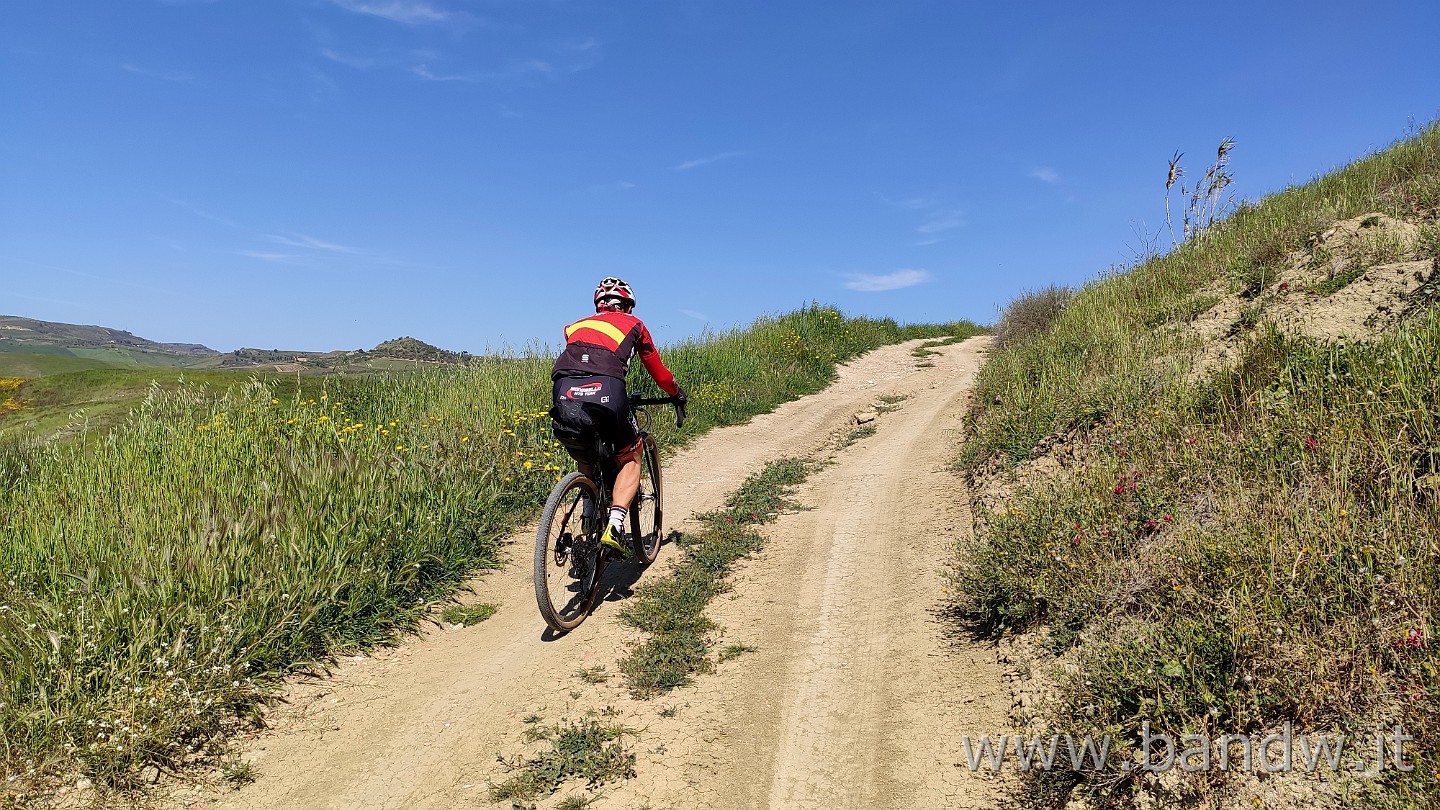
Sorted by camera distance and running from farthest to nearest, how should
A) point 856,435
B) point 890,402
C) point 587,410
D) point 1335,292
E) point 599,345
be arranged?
point 890,402, point 856,435, point 1335,292, point 599,345, point 587,410

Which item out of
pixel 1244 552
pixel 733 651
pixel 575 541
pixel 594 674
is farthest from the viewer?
pixel 575 541

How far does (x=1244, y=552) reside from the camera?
3.36 metres

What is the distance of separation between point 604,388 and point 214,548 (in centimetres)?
270

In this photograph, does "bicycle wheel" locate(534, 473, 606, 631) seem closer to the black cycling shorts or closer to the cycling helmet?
the black cycling shorts

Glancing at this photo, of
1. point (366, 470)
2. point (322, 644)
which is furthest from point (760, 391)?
point (322, 644)

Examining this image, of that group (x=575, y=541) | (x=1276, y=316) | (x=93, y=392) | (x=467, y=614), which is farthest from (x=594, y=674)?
(x=93, y=392)

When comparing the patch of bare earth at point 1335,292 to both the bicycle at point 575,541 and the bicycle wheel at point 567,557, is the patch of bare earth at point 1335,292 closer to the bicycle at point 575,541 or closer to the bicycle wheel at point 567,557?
the bicycle at point 575,541

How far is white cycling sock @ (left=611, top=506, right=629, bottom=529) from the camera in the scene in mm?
5176

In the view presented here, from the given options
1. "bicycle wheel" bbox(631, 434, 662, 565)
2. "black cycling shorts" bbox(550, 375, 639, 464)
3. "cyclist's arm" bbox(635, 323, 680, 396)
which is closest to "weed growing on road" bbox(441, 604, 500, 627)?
"bicycle wheel" bbox(631, 434, 662, 565)

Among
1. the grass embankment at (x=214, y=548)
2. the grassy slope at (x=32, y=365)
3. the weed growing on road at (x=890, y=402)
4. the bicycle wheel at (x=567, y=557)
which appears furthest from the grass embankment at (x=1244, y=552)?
the grassy slope at (x=32, y=365)

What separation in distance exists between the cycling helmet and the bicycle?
2.59ft

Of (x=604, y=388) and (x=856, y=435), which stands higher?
(x=604, y=388)

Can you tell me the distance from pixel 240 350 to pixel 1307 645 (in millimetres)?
36406

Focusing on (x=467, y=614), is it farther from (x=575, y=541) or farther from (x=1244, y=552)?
(x=1244, y=552)
